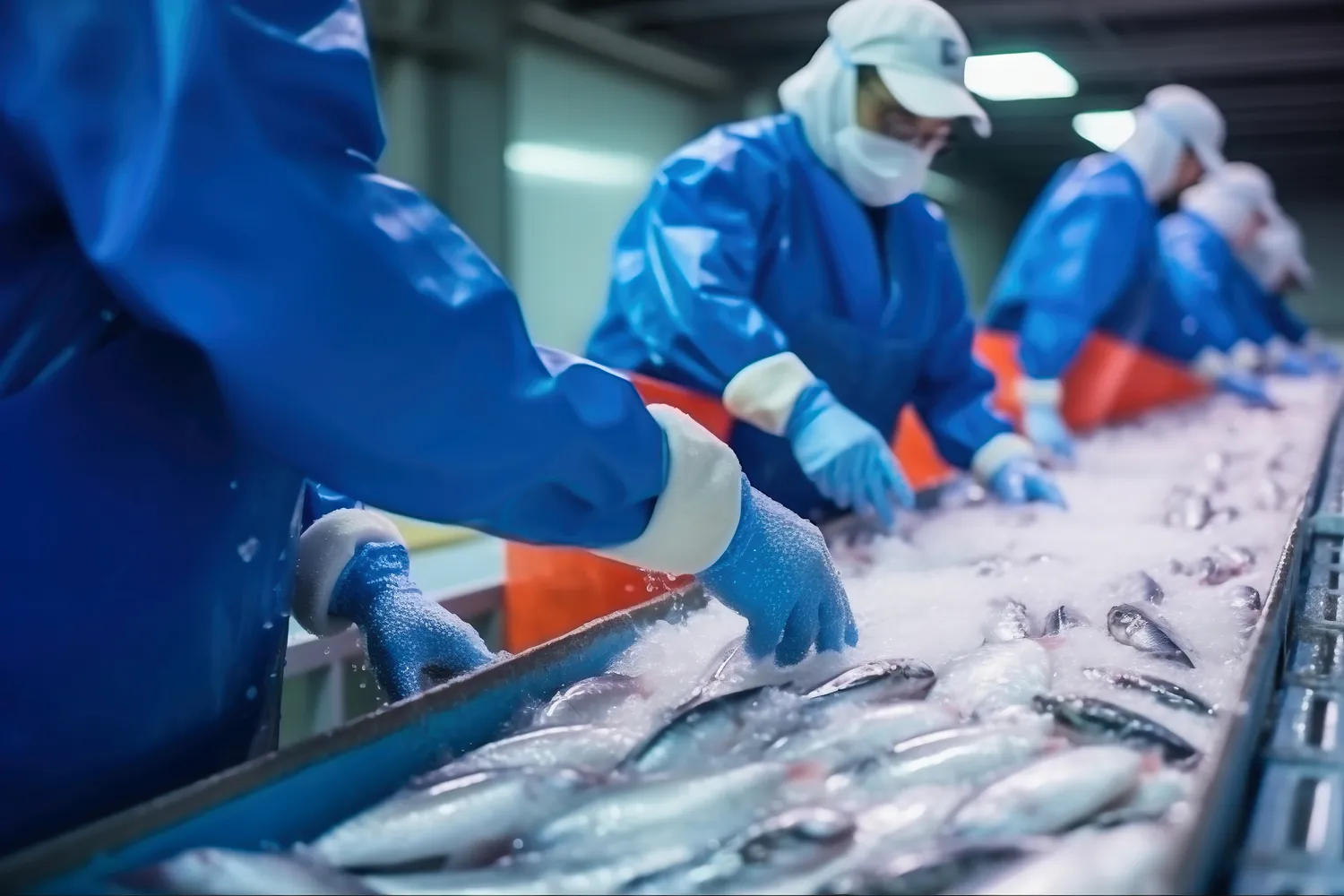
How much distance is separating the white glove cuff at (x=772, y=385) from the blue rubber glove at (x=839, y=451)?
0.02 metres

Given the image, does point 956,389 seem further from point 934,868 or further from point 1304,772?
point 934,868

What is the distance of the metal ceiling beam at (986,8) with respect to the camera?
590 centimetres

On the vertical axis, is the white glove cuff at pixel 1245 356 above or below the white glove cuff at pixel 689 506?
below

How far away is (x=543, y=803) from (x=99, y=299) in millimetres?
568

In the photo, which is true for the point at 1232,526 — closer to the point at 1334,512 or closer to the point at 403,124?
the point at 1334,512

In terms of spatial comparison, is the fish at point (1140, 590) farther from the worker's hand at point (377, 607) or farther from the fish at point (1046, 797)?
the worker's hand at point (377, 607)

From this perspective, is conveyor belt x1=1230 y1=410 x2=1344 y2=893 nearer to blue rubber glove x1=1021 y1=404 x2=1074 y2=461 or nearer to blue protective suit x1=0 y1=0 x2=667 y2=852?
blue protective suit x1=0 y1=0 x2=667 y2=852

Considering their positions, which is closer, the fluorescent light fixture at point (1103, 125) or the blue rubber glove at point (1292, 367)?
the blue rubber glove at point (1292, 367)

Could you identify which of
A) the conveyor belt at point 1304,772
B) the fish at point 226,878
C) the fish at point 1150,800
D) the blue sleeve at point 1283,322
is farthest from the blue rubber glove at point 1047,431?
the blue sleeve at point 1283,322

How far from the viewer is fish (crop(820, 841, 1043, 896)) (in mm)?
804

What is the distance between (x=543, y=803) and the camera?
3.05 feet

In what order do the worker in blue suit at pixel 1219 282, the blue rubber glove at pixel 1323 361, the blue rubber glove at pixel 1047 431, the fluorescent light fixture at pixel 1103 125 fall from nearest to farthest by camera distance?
the blue rubber glove at pixel 1047 431 → the worker in blue suit at pixel 1219 282 → the blue rubber glove at pixel 1323 361 → the fluorescent light fixture at pixel 1103 125

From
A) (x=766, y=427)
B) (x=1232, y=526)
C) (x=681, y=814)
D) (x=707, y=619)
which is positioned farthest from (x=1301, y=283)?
(x=681, y=814)

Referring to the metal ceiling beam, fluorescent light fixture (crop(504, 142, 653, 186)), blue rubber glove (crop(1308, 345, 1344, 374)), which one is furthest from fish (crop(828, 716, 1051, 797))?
blue rubber glove (crop(1308, 345, 1344, 374))
